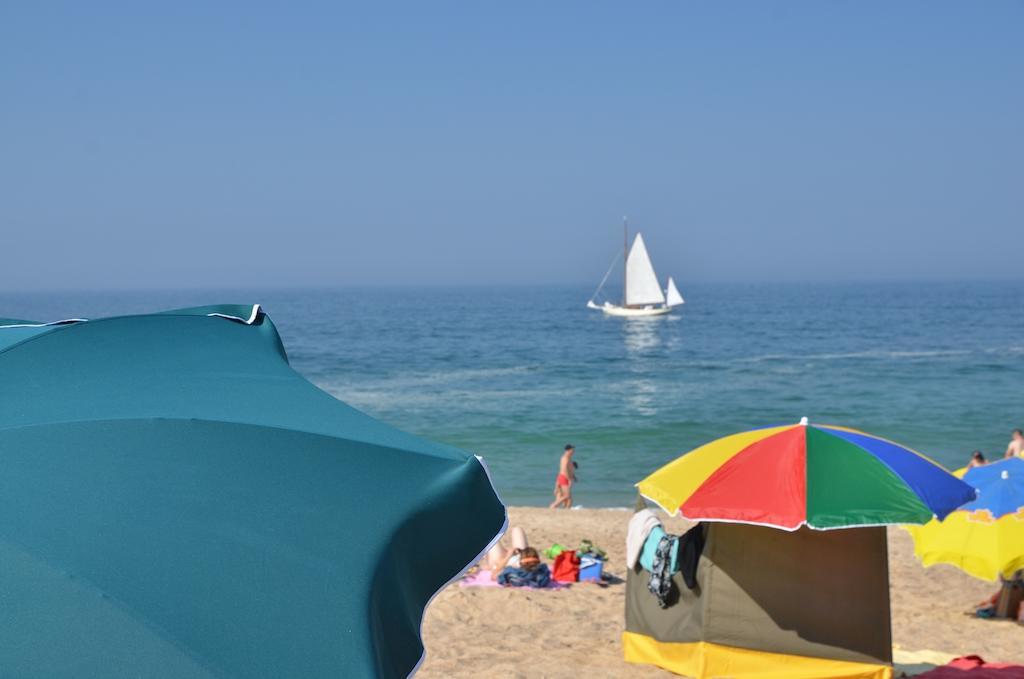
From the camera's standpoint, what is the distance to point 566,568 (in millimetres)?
10805

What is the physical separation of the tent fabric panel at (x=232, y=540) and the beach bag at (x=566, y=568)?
26.7 feet

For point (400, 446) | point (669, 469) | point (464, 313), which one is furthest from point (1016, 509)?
point (464, 313)

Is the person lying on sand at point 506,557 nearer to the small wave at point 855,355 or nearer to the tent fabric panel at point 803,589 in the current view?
the tent fabric panel at point 803,589

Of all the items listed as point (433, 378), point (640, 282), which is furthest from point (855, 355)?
point (640, 282)

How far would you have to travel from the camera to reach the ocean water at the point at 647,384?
25.8 metres

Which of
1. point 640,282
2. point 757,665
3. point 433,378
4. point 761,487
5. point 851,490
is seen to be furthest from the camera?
point 640,282

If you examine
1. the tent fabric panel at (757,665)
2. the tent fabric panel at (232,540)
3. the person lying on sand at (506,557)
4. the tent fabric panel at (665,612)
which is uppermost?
the tent fabric panel at (232,540)

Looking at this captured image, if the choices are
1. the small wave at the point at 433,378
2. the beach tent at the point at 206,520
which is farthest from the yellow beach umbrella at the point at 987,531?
the small wave at the point at 433,378

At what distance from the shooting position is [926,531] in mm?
8641

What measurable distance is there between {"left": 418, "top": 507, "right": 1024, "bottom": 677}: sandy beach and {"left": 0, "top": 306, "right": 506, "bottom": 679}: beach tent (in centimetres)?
496

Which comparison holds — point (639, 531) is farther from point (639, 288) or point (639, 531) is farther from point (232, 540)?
point (639, 288)

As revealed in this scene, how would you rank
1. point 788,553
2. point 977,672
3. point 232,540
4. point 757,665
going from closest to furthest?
point 232,540 → point 977,672 → point 788,553 → point 757,665

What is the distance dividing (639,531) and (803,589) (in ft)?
3.86

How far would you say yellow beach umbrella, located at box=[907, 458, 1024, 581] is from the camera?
26.7ft
